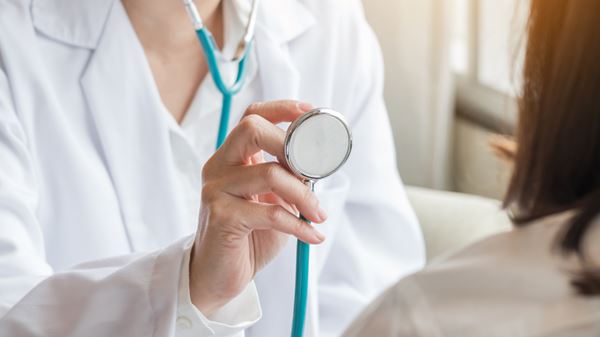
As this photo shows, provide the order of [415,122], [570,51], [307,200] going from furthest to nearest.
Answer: [415,122]
[307,200]
[570,51]

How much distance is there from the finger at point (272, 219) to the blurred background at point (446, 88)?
43.0 inches

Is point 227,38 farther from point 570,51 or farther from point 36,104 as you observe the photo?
point 570,51

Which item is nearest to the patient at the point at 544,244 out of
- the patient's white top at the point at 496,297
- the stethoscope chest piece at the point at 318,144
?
the patient's white top at the point at 496,297

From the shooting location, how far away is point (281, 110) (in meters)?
0.98

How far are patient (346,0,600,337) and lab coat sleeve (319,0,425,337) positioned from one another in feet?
2.31

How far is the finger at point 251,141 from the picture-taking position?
91 centimetres

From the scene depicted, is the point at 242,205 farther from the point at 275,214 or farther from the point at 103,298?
the point at 103,298

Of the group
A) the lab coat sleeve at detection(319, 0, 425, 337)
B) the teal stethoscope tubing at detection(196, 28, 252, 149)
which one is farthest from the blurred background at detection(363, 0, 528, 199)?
the teal stethoscope tubing at detection(196, 28, 252, 149)

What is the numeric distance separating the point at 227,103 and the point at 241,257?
0.27 m

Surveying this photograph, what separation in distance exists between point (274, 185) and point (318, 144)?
59 mm

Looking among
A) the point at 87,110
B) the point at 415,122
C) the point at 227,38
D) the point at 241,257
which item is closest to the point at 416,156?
the point at 415,122

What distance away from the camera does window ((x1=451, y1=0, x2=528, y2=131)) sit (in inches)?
91.0

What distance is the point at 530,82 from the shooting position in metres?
0.71

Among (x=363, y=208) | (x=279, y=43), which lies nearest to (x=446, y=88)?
(x=363, y=208)
